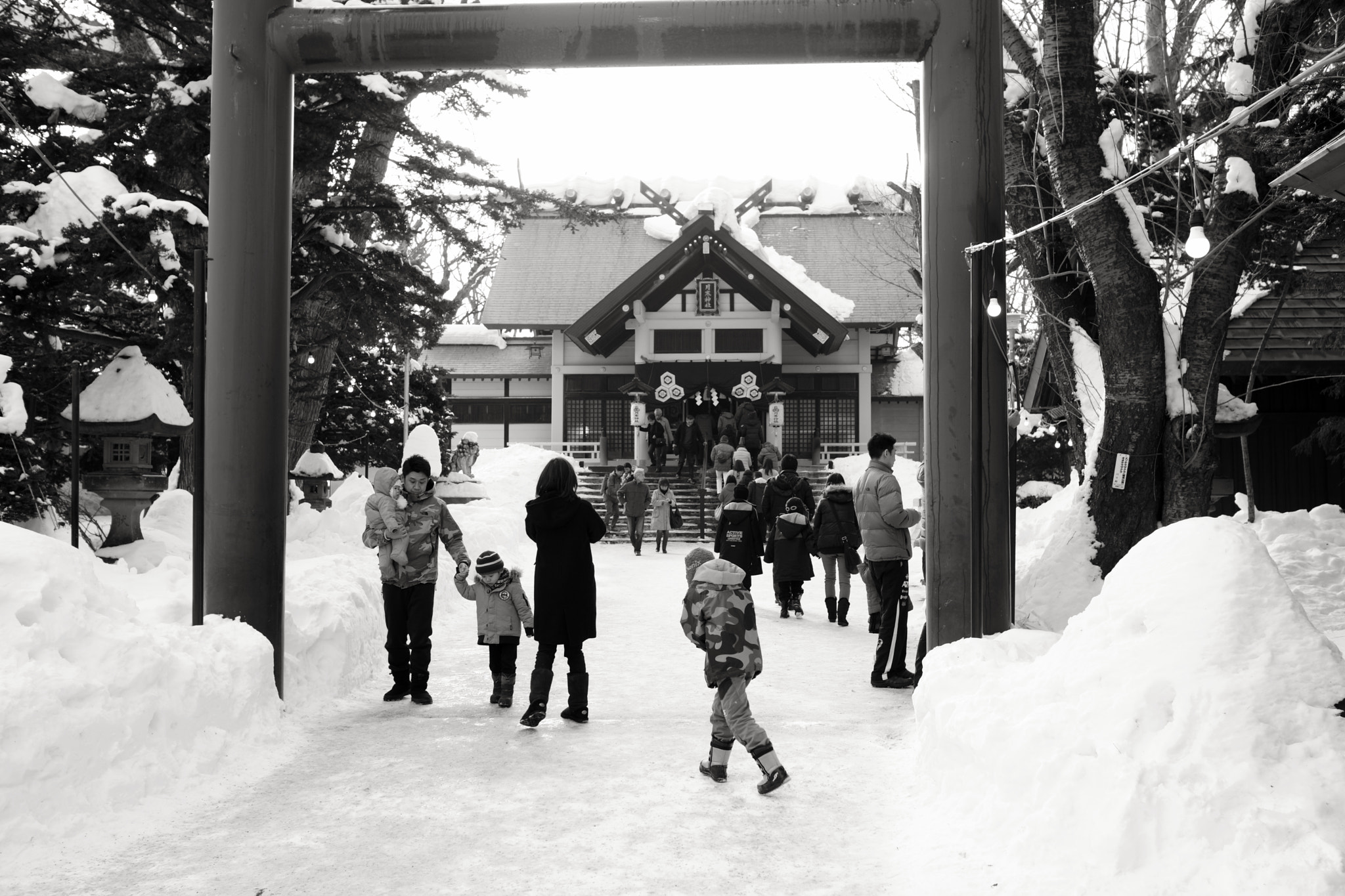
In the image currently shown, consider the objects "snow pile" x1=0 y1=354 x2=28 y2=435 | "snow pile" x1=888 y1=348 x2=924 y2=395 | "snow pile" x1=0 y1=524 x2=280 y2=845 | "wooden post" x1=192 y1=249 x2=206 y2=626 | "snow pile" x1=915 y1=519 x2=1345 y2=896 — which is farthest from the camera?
"snow pile" x1=888 y1=348 x2=924 y2=395

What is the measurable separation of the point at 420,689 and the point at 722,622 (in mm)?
2371

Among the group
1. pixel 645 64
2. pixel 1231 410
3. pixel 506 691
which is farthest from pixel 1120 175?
pixel 506 691

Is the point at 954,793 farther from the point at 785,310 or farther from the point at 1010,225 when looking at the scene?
the point at 785,310

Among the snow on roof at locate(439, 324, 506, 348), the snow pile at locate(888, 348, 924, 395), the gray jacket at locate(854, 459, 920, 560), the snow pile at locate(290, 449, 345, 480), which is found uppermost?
the snow on roof at locate(439, 324, 506, 348)

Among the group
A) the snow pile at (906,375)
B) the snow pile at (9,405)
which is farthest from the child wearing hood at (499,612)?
the snow pile at (906,375)

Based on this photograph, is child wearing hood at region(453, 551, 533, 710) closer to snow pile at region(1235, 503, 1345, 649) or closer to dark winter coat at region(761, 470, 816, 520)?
dark winter coat at region(761, 470, 816, 520)

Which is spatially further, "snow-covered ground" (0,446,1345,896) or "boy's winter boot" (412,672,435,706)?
"boy's winter boot" (412,672,435,706)

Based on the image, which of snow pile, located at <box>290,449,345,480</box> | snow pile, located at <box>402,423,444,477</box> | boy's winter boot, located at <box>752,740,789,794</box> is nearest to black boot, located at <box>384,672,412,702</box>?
boy's winter boot, located at <box>752,740,789,794</box>

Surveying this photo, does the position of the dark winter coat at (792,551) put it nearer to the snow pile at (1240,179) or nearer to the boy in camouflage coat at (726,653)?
the snow pile at (1240,179)

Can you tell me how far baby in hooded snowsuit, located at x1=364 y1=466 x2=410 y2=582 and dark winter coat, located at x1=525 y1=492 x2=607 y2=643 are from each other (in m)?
0.84

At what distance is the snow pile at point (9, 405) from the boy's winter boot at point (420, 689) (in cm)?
334

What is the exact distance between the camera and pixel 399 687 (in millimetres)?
6324

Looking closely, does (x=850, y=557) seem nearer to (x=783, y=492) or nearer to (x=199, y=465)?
(x=783, y=492)

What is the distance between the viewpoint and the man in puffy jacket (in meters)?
6.89
